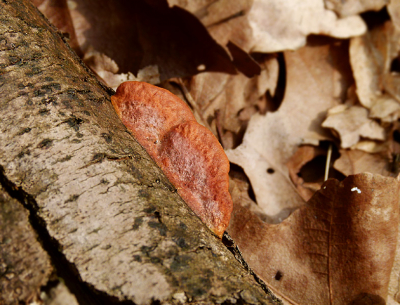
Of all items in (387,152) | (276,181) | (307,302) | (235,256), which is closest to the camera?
(235,256)

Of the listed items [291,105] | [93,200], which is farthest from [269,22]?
[93,200]

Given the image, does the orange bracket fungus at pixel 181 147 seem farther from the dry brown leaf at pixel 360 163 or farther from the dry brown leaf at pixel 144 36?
the dry brown leaf at pixel 360 163

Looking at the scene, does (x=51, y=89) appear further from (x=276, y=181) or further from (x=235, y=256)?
(x=276, y=181)

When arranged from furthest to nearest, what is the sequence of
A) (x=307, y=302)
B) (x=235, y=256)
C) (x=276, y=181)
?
(x=276, y=181)
(x=307, y=302)
(x=235, y=256)

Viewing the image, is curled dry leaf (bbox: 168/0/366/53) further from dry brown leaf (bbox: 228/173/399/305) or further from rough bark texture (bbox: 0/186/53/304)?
rough bark texture (bbox: 0/186/53/304)

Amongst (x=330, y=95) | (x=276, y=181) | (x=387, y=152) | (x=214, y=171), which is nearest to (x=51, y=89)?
(x=214, y=171)

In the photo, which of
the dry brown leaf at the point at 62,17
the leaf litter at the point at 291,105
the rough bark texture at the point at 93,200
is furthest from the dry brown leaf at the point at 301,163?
the dry brown leaf at the point at 62,17
